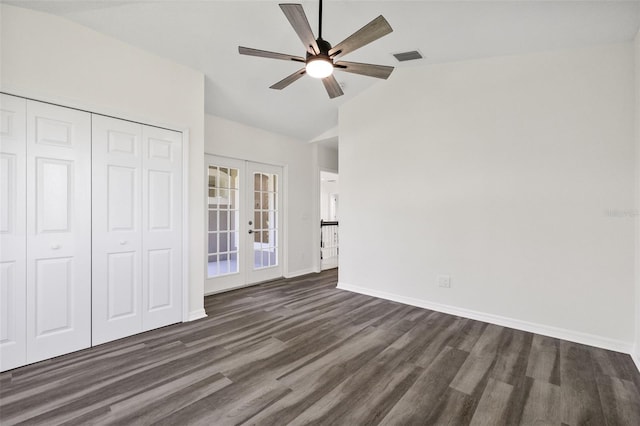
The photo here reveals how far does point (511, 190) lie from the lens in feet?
10.5

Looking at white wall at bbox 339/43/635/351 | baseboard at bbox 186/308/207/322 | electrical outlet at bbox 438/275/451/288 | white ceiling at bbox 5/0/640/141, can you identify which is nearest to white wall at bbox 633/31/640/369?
white wall at bbox 339/43/635/351

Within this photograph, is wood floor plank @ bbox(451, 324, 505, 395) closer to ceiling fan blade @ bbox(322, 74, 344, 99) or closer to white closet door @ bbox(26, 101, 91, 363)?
ceiling fan blade @ bbox(322, 74, 344, 99)

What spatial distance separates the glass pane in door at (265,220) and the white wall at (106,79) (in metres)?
1.70

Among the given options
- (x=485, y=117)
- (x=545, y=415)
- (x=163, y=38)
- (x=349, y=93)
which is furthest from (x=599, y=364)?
(x=163, y=38)

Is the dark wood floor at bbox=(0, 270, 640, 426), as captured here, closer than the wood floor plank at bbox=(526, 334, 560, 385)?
Yes

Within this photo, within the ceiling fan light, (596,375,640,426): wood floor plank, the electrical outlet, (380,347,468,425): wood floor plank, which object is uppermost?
the ceiling fan light

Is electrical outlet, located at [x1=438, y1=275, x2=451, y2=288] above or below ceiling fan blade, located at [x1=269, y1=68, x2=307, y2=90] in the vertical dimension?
below

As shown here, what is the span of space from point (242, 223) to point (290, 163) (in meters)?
1.52

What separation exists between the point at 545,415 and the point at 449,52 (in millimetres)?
3495

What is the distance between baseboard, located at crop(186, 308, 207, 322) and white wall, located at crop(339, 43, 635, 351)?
230 centimetres

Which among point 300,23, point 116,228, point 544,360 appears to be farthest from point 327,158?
point 544,360

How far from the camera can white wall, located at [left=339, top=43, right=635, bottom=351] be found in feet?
8.96

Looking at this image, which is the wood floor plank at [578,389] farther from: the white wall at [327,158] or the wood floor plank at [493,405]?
the white wall at [327,158]

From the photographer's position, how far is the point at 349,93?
4461 mm
